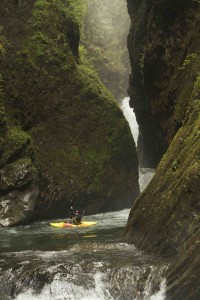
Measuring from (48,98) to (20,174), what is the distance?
21.0ft

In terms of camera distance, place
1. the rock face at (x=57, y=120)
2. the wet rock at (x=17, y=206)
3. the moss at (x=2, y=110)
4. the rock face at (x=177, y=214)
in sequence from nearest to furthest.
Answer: the rock face at (x=177, y=214) < the wet rock at (x=17, y=206) < the moss at (x=2, y=110) < the rock face at (x=57, y=120)

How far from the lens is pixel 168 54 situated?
21.9 m

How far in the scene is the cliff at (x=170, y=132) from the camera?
9.97 meters

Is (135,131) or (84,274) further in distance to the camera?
(135,131)

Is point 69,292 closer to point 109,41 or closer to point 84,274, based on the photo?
point 84,274

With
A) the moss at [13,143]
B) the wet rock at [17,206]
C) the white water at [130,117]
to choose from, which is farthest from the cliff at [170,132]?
the white water at [130,117]

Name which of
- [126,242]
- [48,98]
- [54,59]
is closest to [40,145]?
[48,98]

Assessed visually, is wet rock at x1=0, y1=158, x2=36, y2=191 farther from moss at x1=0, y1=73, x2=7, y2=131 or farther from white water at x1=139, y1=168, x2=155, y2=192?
white water at x1=139, y1=168, x2=155, y2=192

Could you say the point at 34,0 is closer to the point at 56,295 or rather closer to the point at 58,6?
the point at 58,6

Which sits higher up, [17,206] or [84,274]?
[84,274]

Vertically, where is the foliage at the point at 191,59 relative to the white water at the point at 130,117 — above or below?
above

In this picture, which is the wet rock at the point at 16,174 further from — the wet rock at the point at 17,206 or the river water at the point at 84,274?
the river water at the point at 84,274

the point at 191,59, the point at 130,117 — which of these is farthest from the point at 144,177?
the point at 191,59

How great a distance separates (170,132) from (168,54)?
3893 mm
